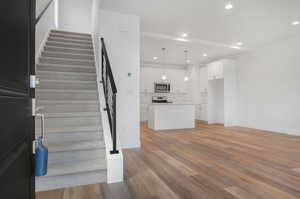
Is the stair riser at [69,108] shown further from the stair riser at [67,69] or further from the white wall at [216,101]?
the white wall at [216,101]

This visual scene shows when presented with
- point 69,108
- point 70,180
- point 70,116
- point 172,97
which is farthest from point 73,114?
point 172,97

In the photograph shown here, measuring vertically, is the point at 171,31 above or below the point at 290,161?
above

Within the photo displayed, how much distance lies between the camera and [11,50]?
25.9 inches

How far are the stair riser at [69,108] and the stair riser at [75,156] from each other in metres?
0.95

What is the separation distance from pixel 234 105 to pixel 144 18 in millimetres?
5325

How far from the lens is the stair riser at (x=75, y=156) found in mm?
2314

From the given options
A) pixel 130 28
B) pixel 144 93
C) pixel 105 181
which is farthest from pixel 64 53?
pixel 144 93

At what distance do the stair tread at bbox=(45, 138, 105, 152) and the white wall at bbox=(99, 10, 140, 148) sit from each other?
3.83 feet

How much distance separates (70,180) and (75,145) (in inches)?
19.8

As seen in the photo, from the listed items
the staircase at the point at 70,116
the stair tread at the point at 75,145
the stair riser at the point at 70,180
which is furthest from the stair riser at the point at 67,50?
the stair riser at the point at 70,180

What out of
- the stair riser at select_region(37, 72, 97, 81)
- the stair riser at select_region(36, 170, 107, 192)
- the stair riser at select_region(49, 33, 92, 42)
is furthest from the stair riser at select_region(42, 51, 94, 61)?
the stair riser at select_region(36, 170, 107, 192)

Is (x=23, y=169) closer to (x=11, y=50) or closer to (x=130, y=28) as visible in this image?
(x=11, y=50)

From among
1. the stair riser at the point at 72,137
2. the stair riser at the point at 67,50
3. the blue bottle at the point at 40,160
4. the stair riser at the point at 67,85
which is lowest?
the stair riser at the point at 72,137

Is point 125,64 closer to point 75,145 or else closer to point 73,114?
point 73,114
